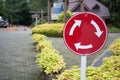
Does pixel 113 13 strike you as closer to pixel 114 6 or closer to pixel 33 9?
pixel 114 6

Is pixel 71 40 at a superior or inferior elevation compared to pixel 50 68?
superior

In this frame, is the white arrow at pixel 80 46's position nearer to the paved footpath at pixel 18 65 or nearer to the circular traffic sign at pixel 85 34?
the circular traffic sign at pixel 85 34

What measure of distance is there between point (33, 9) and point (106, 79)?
70919 mm

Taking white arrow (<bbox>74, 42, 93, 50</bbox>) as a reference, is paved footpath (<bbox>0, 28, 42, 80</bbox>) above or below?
below

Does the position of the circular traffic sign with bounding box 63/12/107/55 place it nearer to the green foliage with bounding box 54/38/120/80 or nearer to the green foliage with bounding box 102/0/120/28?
the green foliage with bounding box 54/38/120/80

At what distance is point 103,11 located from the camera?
52.3 metres

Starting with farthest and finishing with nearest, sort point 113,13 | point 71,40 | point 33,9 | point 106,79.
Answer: point 33,9 < point 113,13 < point 106,79 < point 71,40

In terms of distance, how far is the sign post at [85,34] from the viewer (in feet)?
17.1

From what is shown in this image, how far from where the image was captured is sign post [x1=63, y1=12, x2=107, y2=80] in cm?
522

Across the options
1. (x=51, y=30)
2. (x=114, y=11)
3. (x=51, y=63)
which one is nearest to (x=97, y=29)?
(x=51, y=63)

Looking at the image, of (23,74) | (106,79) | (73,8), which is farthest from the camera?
(73,8)

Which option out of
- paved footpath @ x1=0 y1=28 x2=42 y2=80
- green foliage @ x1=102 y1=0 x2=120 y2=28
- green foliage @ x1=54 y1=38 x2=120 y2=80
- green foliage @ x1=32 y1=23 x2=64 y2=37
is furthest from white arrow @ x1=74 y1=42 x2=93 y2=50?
green foliage @ x1=102 y1=0 x2=120 y2=28

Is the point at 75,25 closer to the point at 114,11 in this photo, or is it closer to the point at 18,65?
the point at 18,65

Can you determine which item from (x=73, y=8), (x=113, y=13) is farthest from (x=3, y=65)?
(x=113, y=13)
